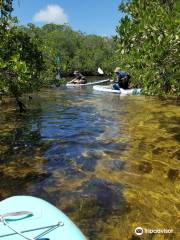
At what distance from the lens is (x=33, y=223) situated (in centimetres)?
566

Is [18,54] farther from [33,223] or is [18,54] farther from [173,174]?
[33,223]

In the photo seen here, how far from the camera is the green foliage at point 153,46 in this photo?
35.0ft

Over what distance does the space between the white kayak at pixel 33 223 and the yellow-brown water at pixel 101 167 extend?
1493 millimetres

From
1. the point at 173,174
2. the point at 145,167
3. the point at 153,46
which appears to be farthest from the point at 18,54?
the point at 173,174

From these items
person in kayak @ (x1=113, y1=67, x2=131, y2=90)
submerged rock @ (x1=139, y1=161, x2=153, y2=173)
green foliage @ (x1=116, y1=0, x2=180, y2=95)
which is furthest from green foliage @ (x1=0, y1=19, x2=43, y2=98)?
person in kayak @ (x1=113, y1=67, x2=131, y2=90)

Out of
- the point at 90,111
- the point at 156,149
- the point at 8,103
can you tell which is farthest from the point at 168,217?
the point at 8,103

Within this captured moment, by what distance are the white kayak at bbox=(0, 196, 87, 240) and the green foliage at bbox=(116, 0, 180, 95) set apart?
19.9 ft

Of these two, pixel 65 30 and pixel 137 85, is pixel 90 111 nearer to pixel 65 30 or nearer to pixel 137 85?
pixel 137 85

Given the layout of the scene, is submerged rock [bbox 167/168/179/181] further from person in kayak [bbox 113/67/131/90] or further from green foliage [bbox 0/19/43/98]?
person in kayak [bbox 113/67/131/90]

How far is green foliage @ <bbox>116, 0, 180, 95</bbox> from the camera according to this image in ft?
35.0

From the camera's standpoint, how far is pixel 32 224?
222 inches

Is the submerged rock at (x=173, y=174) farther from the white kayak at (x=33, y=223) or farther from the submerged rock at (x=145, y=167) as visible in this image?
the white kayak at (x=33, y=223)

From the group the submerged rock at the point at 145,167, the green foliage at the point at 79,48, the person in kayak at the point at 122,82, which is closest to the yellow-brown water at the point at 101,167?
the submerged rock at the point at 145,167

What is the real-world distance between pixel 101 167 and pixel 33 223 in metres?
5.53
